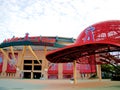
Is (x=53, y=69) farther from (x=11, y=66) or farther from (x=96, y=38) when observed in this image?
(x=96, y=38)

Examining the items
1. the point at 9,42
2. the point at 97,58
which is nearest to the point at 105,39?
the point at 97,58

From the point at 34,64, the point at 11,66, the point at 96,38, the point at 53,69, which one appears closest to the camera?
the point at 96,38

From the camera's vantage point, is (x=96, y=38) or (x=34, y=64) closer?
(x=96, y=38)

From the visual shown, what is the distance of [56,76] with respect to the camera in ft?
206

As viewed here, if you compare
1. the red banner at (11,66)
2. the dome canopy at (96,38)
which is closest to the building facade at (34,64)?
the red banner at (11,66)

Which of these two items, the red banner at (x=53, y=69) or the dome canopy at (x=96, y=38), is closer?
the dome canopy at (x=96, y=38)

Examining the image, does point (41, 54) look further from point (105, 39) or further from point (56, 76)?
point (105, 39)

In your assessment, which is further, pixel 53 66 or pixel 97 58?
pixel 53 66

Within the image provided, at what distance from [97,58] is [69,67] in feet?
86.8

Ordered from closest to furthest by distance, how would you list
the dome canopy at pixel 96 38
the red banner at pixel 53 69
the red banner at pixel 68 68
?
the dome canopy at pixel 96 38 → the red banner at pixel 53 69 → the red banner at pixel 68 68

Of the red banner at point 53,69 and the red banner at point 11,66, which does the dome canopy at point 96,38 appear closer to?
the red banner at point 53,69

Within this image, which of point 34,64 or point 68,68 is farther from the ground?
point 34,64

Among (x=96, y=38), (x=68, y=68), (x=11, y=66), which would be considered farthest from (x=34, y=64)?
(x=96, y=38)

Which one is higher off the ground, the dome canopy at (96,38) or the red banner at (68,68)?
the dome canopy at (96,38)
